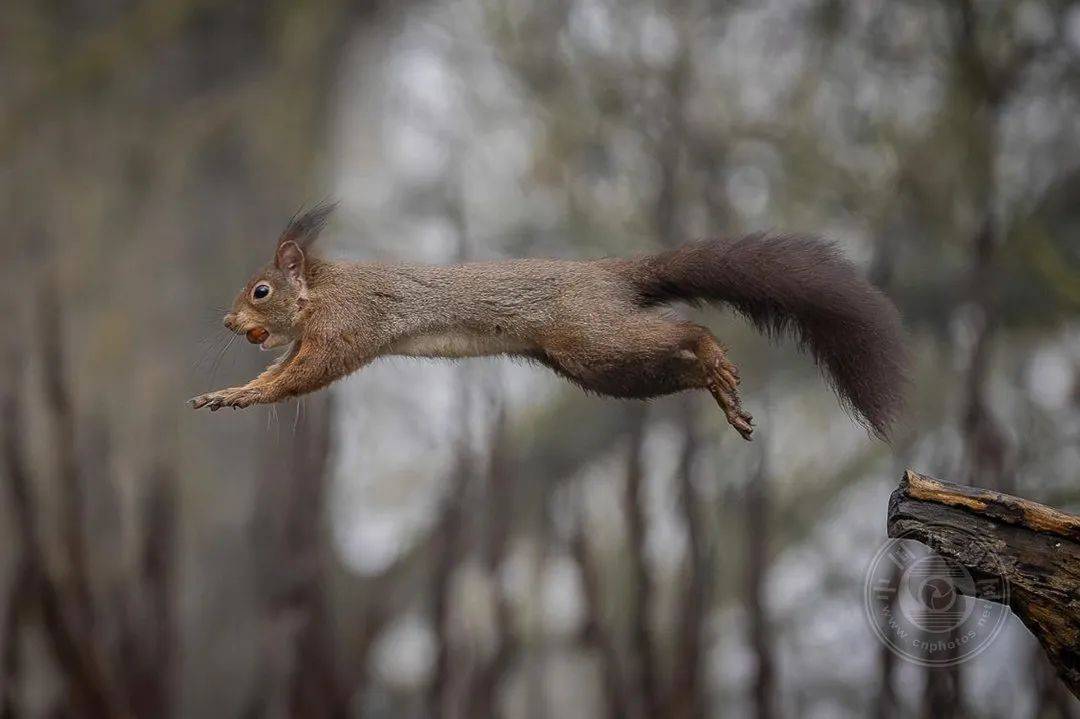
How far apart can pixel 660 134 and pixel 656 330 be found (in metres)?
2.32

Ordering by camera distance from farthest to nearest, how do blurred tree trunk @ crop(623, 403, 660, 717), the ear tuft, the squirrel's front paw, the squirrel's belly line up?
1. blurred tree trunk @ crop(623, 403, 660, 717)
2. the ear tuft
3. the squirrel's belly
4. the squirrel's front paw

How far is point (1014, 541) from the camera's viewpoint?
142 centimetres

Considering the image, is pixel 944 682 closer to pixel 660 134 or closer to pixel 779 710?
pixel 779 710

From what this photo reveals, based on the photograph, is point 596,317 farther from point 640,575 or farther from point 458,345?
point 640,575

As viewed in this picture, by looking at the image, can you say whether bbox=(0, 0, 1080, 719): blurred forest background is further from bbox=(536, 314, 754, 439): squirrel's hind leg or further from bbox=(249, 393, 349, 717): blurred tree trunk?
bbox=(536, 314, 754, 439): squirrel's hind leg

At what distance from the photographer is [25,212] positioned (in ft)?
12.5

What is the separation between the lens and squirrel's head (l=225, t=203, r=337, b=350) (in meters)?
1.63

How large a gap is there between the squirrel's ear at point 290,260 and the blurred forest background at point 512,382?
1861 mm

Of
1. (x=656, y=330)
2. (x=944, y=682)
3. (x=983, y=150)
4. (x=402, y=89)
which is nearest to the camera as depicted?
(x=656, y=330)

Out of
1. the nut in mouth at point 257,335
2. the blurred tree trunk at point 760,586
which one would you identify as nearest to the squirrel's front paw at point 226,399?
the nut in mouth at point 257,335

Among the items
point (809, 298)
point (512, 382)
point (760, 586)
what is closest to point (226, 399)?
point (809, 298)

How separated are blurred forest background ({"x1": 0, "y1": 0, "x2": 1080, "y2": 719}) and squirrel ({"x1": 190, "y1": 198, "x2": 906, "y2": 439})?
6.23 ft

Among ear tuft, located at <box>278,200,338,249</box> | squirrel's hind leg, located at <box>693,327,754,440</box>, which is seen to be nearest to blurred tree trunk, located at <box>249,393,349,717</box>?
ear tuft, located at <box>278,200,338,249</box>

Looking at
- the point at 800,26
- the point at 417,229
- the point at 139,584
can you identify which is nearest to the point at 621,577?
the point at 417,229
